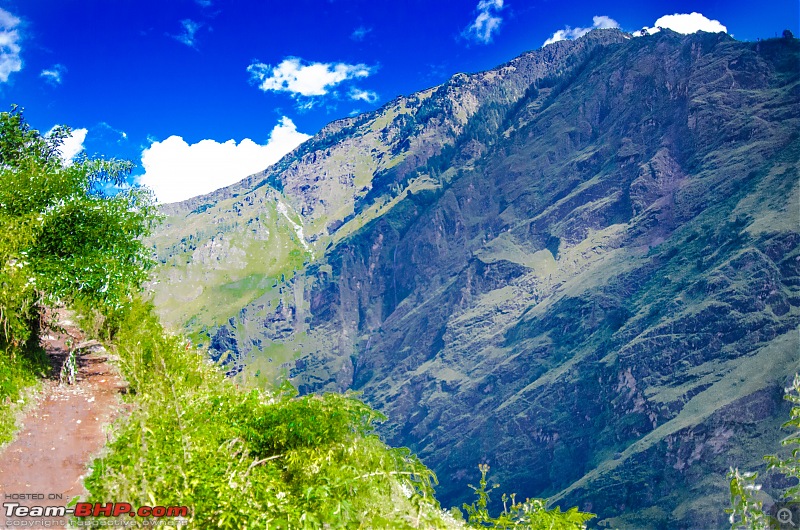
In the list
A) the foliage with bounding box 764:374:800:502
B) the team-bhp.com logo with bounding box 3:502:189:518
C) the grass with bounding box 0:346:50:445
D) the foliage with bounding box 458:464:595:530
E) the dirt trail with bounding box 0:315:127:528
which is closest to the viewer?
the team-bhp.com logo with bounding box 3:502:189:518

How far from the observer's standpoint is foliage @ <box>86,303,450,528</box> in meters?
10.3

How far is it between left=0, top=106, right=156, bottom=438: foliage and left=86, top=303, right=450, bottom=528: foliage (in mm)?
4979

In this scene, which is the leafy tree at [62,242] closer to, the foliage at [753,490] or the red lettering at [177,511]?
the red lettering at [177,511]

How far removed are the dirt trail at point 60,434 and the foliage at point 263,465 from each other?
2.01 metres

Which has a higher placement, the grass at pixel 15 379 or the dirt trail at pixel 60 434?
the grass at pixel 15 379

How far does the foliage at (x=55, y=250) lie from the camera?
1802 centimetres

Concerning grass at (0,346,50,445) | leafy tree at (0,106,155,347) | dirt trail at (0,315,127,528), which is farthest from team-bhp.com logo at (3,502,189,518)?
leafy tree at (0,106,155,347)

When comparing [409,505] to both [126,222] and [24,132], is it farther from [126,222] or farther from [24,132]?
[24,132]

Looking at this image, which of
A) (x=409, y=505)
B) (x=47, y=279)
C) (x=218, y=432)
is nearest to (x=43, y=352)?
(x=47, y=279)

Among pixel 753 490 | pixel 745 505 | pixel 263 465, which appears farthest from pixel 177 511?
pixel 745 505

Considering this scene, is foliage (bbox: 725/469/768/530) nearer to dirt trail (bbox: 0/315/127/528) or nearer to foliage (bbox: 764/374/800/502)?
foliage (bbox: 764/374/800/502)

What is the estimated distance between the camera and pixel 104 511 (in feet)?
33.2

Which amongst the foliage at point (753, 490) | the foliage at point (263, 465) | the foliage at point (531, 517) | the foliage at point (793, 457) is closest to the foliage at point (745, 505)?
the foliage at point (753, 490)

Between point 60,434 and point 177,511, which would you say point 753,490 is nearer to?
point 177,511
